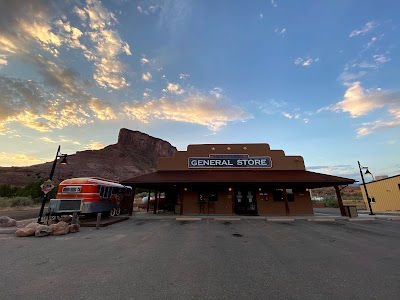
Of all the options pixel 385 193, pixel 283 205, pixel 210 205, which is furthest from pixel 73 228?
pixel 385 193

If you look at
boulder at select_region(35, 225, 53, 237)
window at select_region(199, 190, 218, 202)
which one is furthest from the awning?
boulder at select_region(35, 225, 53, 237)

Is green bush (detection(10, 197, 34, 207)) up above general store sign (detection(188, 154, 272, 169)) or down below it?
below

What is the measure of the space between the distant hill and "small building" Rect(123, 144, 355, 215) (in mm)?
42311

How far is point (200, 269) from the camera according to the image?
582 centimetres

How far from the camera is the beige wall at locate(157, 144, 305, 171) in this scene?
74.3 feet

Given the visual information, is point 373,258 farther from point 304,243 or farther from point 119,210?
point 119,210

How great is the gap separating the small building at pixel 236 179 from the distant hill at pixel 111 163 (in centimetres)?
4231

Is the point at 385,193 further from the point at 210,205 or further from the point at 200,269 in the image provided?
the point at 200,269

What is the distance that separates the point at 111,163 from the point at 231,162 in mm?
75998

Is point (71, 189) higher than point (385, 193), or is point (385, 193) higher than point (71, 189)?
point (385, 193)

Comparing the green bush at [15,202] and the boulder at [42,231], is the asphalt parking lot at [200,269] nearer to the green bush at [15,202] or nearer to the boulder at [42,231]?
the boulder at [42,231]

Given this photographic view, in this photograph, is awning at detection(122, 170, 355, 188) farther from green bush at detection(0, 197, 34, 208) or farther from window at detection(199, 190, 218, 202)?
green bush at detection(0, 197, 34, 208)

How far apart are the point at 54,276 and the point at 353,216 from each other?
2347cm

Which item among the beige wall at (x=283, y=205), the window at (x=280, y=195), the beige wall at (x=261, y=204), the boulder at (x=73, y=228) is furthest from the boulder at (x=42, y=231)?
the window at (x=280, y=195)
